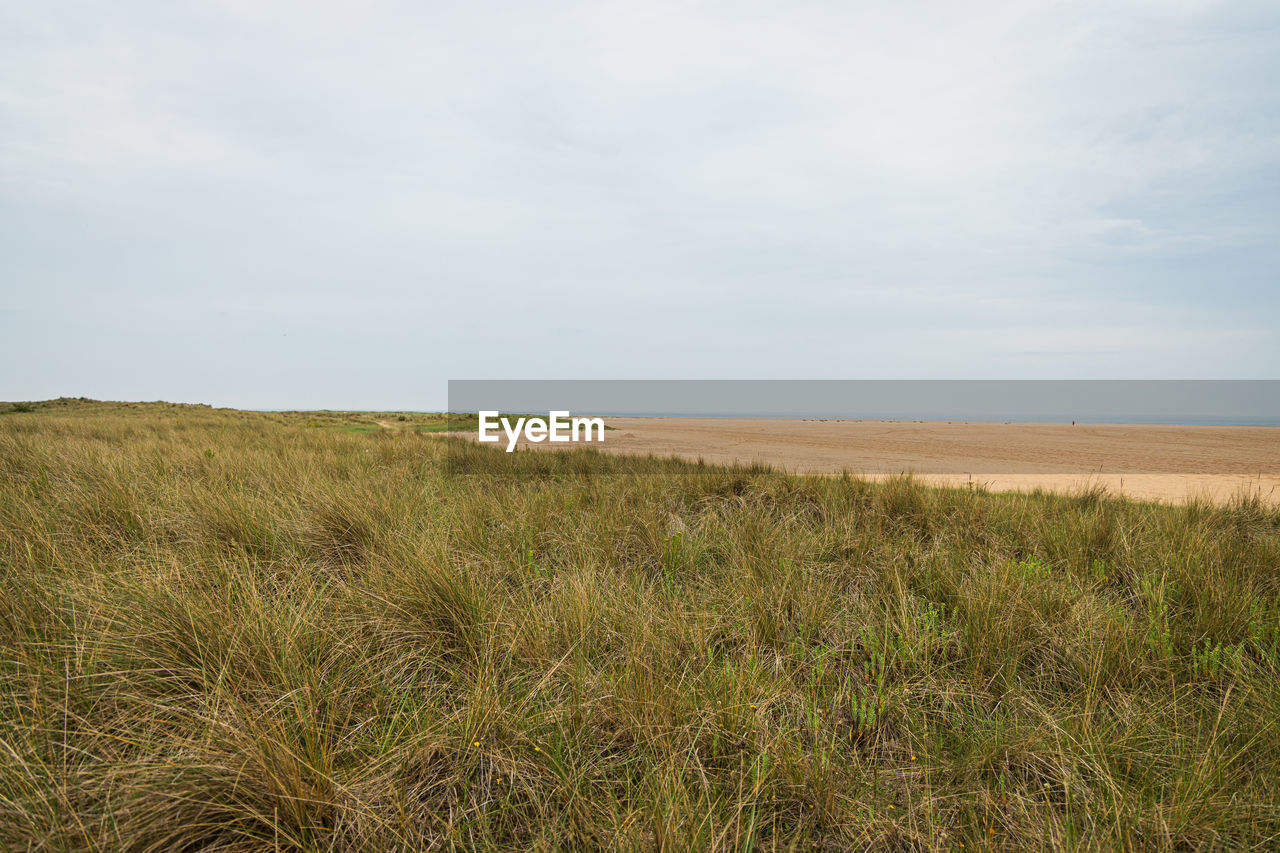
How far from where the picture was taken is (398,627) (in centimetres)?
290

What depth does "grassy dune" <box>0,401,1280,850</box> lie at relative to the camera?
5.77 ft

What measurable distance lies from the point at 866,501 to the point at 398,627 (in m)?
5.31

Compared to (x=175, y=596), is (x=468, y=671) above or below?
below

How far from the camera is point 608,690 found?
7.88 feet

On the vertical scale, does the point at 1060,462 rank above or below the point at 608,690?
below

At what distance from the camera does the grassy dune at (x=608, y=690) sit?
1.76 m

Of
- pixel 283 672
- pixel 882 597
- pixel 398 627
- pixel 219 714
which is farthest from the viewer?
pixel 882 597

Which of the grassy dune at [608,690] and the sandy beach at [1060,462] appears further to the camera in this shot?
the sandy beach at [1060,462]

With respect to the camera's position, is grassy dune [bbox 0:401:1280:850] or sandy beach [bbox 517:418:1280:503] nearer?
grassy dune [bbox 0:401:1280:850]

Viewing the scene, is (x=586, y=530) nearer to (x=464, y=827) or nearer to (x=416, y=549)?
(x=416, y=549)

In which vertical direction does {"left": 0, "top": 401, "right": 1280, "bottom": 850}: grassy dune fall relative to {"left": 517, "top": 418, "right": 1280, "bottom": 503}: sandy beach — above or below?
above

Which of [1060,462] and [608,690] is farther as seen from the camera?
[1060,462]

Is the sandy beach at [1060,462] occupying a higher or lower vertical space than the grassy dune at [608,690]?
lower

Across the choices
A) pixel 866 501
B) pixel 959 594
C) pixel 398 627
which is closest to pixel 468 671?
pixel 398 627
